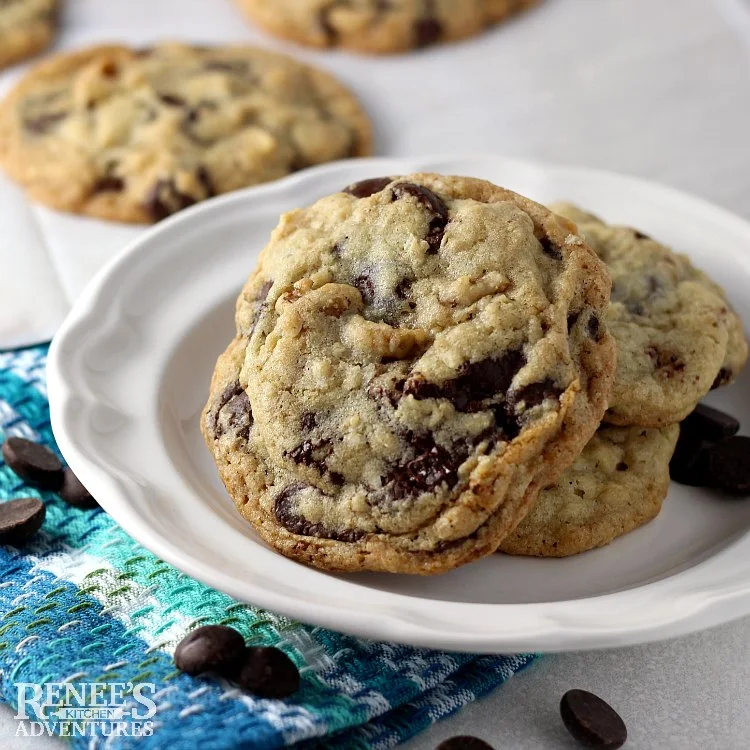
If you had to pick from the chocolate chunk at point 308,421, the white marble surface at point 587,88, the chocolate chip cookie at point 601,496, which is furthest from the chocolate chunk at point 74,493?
the white marble surface at point 587,88

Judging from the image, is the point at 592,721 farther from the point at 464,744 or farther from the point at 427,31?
the point at 427,31

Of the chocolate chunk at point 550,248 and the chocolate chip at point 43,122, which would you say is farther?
the chocolate chip at point 43,122

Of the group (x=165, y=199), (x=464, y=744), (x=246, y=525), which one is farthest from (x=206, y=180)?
(x=464, y=744)

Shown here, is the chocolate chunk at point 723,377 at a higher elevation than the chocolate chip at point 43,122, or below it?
below

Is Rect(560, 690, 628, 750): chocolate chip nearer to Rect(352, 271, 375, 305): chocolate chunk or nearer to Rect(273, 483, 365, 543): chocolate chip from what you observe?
Rect(273, 483, 365, 543): chocolate chip

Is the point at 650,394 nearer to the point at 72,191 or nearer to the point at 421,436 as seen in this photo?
the point at 421,436

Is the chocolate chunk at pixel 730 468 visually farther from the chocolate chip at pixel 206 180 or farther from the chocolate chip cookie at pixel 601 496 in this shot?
the chocolate chip at pixel 206 180
